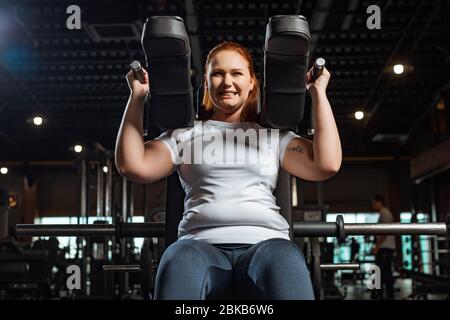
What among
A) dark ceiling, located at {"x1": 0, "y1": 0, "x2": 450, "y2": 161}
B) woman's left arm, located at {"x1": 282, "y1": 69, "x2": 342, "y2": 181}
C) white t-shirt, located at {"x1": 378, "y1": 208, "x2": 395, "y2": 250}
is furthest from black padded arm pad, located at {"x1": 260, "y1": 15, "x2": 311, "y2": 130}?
white t-shirt, located at {"x1": 378, "y1": 208, "x2": 395, "y2": 250}

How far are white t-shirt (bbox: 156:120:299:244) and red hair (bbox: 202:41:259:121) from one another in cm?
4

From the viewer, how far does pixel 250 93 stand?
161 cm

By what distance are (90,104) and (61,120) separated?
4.97 ft

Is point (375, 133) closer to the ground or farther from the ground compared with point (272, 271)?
farther from the ground

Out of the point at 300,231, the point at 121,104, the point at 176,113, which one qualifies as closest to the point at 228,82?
the point at 176,113

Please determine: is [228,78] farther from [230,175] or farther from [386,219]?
[386,219]

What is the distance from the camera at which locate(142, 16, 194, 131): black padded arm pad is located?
1.22 meters

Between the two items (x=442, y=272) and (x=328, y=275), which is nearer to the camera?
(x=328, y=275)

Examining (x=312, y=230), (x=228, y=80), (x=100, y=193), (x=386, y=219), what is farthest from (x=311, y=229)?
(x=386, y=219)

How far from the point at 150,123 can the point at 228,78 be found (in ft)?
0.77

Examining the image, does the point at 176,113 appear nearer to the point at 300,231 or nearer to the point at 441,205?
the point at 300,231

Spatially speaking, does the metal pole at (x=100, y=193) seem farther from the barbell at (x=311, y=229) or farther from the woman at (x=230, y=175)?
the woman at (x=230, y=175)

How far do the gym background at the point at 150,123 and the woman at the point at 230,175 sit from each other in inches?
4.8

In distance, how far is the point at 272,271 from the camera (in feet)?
4.03
